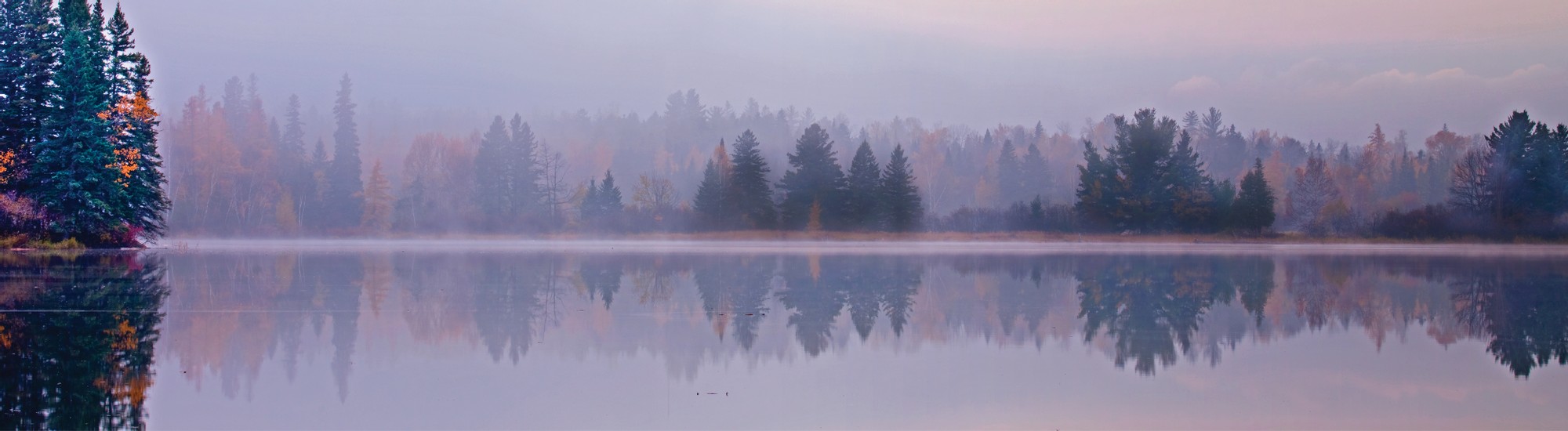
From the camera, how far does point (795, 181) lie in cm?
4931

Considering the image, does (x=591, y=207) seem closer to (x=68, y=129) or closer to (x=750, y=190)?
(x=750, y=190)

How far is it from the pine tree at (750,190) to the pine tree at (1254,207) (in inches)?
986

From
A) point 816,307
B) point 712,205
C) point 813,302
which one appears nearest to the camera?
point 816,307

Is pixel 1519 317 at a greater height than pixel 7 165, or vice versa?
pixel 7 165

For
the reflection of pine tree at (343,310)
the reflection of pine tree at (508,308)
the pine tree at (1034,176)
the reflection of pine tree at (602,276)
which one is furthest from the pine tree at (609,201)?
the pine tree at (1034,176)

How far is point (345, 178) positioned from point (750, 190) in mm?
31709

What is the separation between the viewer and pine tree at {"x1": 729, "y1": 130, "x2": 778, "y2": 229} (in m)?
48.6

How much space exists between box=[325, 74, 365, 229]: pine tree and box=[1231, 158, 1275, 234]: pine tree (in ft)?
174

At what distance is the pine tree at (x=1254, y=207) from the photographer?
4841 cm

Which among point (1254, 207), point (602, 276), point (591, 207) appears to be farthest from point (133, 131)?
point (1254, 207)

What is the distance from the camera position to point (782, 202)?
49.6m

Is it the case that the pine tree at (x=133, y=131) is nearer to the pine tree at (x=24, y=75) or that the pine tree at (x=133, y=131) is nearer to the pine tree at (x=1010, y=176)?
the pine tree at (x=24, y=75)

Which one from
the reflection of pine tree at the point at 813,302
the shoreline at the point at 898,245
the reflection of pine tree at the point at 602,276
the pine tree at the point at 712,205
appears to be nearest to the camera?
the reflection of pine tree at the point at 813,302

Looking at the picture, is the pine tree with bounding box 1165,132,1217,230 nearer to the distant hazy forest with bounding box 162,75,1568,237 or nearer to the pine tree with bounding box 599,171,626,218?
the distant hazy forest with bounding box 162,75,1568,237
